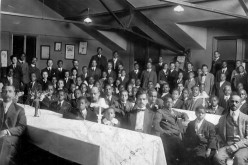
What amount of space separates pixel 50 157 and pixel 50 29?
874 centimetres

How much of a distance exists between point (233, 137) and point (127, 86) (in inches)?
153

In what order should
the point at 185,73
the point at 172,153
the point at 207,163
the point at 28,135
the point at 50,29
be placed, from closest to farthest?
the point at 28,135 → the point at 207,163 → the point at 172,153 → the point at 185,73 → the point at 50,29

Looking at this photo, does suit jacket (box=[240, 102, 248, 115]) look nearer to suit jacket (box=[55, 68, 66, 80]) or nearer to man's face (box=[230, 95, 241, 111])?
man's face (box=[230, 95, 241, 111])

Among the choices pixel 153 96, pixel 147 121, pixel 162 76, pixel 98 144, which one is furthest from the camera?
pixel 162 76

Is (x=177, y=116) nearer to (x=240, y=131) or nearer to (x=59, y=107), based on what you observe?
→ (x=240, y=131)

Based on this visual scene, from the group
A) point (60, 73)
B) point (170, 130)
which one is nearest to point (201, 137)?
point (170, 130)

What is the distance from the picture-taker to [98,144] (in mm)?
3414

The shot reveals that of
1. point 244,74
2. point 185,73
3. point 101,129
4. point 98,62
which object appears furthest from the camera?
point 98,62

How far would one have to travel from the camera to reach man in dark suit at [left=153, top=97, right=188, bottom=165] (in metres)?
5.13

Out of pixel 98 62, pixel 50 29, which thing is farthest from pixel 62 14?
pixel 98 62

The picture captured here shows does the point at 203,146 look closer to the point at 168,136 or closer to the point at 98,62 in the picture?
the point at 168,136

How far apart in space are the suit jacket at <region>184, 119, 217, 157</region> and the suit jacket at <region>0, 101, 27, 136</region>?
2291 millimetres

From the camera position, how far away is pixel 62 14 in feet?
42.3

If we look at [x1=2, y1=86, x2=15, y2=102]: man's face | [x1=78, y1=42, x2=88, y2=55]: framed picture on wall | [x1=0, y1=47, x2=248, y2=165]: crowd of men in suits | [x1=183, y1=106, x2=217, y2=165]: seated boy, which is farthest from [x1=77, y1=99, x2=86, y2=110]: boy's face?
[x1=78, y1=42, x2=88, y2=55]: framed picture on wall
